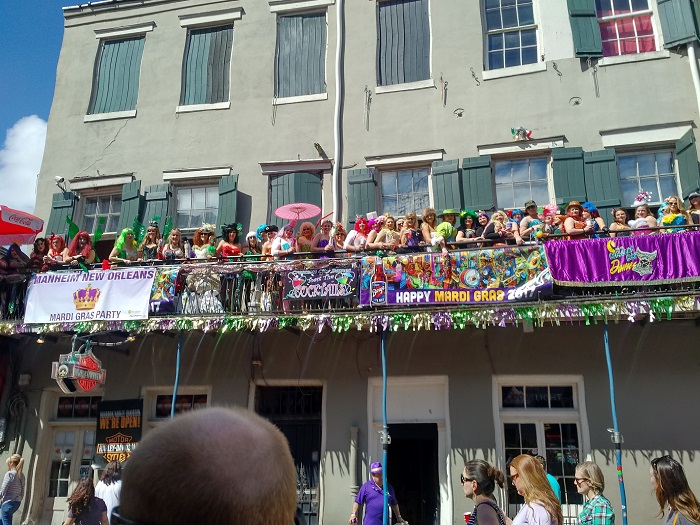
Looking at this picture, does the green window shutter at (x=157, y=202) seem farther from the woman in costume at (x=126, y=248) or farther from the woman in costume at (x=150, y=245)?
the woman in costume at (x=150, y=245)

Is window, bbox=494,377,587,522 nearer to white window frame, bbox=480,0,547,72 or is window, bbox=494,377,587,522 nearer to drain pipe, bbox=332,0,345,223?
drain pipe, bbox=332,0,345,223

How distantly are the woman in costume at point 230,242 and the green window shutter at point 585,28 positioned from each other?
7621mm

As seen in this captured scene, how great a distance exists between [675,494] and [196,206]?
38.6ft

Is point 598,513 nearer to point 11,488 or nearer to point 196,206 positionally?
point 11,488

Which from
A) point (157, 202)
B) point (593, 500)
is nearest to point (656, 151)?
point (593, 500)

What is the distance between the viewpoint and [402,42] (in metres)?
14.0

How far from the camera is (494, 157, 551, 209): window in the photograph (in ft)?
41.0

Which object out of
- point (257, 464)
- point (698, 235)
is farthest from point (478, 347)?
point (257, 464)

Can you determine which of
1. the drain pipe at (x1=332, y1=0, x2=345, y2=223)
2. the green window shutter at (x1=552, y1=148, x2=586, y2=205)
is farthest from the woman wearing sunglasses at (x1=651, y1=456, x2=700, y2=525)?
the drain pipe at (x1=332, y1=0, x2=345, y2=223)

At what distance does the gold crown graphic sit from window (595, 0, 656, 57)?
10920mm

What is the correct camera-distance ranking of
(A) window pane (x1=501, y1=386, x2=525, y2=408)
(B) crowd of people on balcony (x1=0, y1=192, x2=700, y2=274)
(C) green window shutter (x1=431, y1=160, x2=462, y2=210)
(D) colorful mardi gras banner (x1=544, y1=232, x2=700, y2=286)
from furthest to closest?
(C) green window shutter (x1=431, y1=160, x2=462, y2=210)
(A) window pane (x1=501, y1=386, x2=525, y2=408)
(B) crowd of people on balcony (x1=0, y1=192, x2=700, y2=274)
(D) colorful mardi gras banner (x1=544, y1=232, x2=700, y2=286)

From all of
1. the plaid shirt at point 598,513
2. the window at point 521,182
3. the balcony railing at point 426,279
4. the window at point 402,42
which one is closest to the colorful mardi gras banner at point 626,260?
the balcony railing at point 426,279

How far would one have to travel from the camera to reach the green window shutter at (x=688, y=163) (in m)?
11.2

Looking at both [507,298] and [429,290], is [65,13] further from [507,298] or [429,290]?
[507,298]
